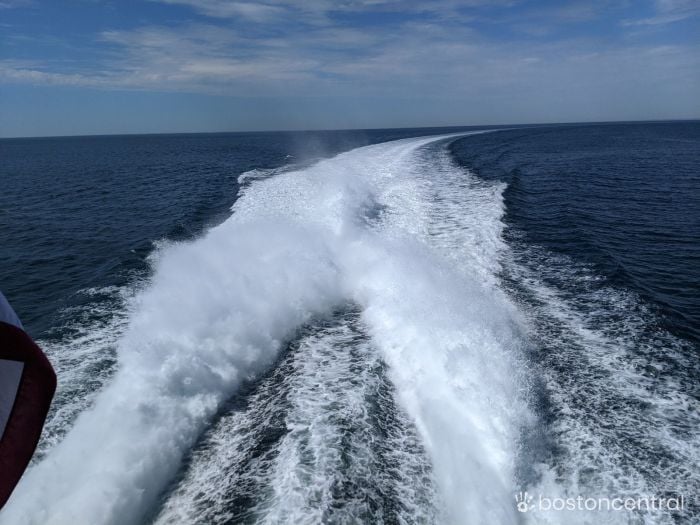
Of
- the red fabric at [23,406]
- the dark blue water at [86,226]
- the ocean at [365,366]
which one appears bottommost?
the ocean at [365,366]

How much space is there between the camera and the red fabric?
8.98ft

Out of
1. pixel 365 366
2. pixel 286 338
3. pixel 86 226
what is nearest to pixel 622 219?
pixel 365 366

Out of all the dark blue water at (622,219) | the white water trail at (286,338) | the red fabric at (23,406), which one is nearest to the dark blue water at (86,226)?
the white water trail at (286,338)

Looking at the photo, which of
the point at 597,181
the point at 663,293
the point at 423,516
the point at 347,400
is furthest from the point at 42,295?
the point at 597,181

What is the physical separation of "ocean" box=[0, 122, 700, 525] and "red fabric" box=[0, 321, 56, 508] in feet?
13.9

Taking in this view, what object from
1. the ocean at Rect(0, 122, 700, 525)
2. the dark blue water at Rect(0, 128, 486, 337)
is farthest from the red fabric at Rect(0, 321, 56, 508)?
the dark blue water at Rect(0, 128, 486, 337)

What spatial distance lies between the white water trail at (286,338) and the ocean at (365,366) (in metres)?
0.05

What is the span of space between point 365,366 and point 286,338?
2.62 metres

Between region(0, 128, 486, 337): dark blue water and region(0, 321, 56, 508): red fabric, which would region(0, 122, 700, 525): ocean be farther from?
region(0, 321, 56, 508): red fabric

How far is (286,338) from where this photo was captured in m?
11.4

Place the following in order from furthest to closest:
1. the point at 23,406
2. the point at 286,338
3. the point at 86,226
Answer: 1. the point at 86,226
2. the point at 286,338
3. the point at 23,406

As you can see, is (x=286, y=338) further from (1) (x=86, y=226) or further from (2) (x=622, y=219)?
(2) (x=622, y=219)

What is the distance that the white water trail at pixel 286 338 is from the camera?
665cm

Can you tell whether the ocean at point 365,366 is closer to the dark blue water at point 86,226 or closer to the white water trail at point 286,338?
the white water trail at point 286,338
